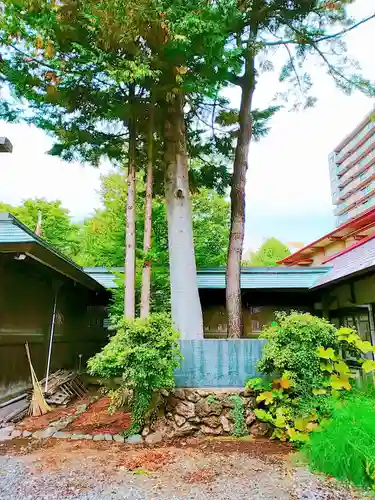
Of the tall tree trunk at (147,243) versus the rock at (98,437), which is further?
the tall tree trunk at (147,243)

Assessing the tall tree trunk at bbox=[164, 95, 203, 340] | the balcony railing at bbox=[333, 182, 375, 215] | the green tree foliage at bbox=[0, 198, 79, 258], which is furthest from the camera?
the balcony railing at bbox=[333, 182, 375, 215]

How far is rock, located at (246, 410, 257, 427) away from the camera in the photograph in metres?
4.90

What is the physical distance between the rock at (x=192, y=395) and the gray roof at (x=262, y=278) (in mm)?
4526

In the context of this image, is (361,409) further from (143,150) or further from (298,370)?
(143,150)

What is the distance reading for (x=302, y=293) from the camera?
1015 centimetres

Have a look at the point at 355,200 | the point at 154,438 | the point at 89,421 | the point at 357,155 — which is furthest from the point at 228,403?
the point at 357,155

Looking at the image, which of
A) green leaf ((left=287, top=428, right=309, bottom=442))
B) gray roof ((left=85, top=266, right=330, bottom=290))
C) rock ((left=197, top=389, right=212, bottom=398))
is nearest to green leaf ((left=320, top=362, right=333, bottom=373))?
green leaf ((left=287, top=428, right=309, bottom=442))

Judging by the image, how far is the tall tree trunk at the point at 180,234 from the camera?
6.18 m

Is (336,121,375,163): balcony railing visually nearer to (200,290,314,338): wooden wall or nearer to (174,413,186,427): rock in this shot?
(200,290,314,338): wooden wall

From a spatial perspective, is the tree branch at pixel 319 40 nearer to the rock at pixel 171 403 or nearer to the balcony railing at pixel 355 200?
the rock at pixel 171 403

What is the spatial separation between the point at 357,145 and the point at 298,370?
195 ft

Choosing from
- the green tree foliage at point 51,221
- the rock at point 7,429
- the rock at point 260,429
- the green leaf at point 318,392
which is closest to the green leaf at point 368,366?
the green leaf at point 318,392

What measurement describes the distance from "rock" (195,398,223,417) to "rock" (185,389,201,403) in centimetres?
6

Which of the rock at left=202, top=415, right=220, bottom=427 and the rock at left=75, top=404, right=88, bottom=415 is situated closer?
the rock at left=202, top=415, right=220, bottom=427
